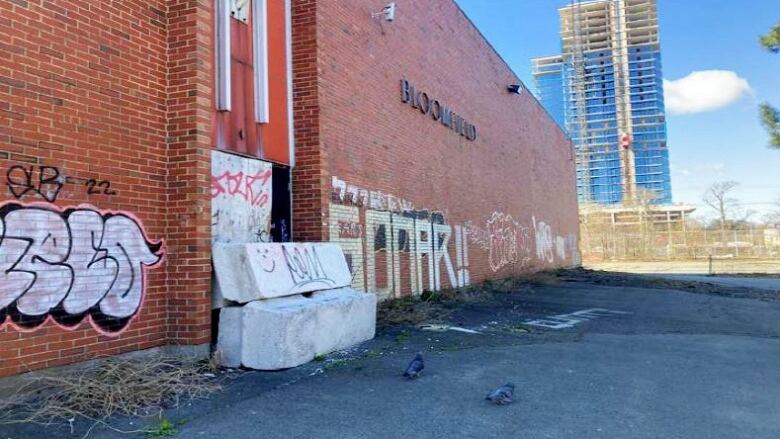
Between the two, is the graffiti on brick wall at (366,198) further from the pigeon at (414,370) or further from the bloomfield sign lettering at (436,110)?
the pigeon at (414,370)

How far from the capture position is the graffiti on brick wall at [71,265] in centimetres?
477

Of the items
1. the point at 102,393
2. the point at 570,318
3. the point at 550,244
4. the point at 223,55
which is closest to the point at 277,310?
the point at 102,393

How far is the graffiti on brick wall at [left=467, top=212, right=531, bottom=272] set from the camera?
57.0ft

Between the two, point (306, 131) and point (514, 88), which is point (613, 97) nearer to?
point (514, 88)

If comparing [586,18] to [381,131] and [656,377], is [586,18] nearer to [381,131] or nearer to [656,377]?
[381,131]

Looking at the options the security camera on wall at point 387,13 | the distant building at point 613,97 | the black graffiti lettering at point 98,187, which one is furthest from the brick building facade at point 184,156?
the distant building at point 613,97

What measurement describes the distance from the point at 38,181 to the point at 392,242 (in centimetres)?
744

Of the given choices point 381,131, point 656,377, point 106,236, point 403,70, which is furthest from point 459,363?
point 403,70

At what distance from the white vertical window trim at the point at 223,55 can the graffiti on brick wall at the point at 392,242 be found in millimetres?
2811

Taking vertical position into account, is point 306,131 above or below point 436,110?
below

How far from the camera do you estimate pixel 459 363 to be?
6.55 metres

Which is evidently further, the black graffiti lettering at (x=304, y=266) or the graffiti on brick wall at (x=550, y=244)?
the graffiti on brick wall at (x=550, y=244)

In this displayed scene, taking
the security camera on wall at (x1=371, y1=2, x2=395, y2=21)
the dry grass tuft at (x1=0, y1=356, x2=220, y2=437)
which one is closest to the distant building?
the security camera on wall at (x1=371, y1=2, x2=395, y2=21)

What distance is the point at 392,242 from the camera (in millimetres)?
11695
